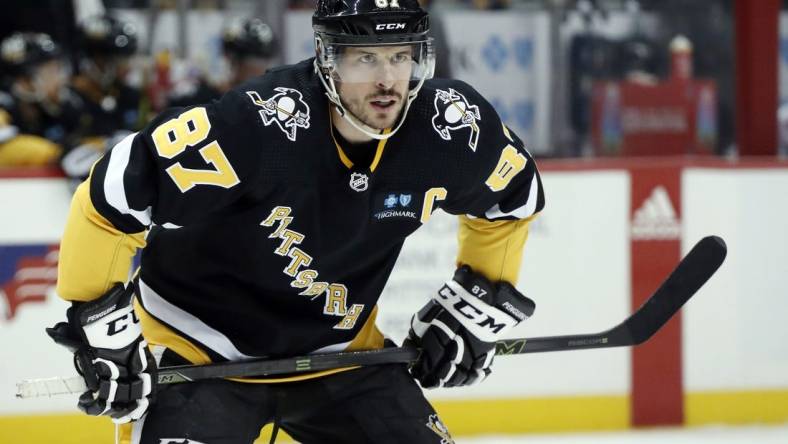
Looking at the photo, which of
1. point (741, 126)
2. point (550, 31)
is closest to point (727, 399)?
point (741, 126)

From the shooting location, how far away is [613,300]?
465 centimetres

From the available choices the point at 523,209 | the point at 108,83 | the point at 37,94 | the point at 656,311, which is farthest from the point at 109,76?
the point at 656,311

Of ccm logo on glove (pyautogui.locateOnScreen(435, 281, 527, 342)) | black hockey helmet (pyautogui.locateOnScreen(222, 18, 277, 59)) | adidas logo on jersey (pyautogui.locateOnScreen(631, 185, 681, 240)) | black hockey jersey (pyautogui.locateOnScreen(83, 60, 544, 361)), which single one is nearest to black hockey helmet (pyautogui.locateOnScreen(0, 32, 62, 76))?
black hockey helmet (pyautogui.locateOnScreen(222, 18, 277, 59))

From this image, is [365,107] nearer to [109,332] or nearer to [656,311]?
[109,332]

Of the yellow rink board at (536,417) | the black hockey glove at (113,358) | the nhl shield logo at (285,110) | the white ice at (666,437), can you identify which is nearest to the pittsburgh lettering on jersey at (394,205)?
the nhl shield logo at (285,110)

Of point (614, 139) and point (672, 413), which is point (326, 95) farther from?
point (614, 139)

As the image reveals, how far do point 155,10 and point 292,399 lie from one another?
3169 mm

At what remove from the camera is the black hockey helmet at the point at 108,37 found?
487cm

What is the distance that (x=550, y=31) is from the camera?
219 inches

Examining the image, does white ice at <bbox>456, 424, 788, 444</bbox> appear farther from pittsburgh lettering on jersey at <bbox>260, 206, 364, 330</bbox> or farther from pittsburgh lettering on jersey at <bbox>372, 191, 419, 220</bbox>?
pittsburgh lettering on jersey at <bbox>372, 191, 419, 220</bbox>

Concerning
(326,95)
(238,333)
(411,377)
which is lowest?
(411,377)

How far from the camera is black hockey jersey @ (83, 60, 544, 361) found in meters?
2.32

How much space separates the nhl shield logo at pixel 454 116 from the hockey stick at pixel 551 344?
18.1 inches

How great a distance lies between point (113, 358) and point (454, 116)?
80cm
